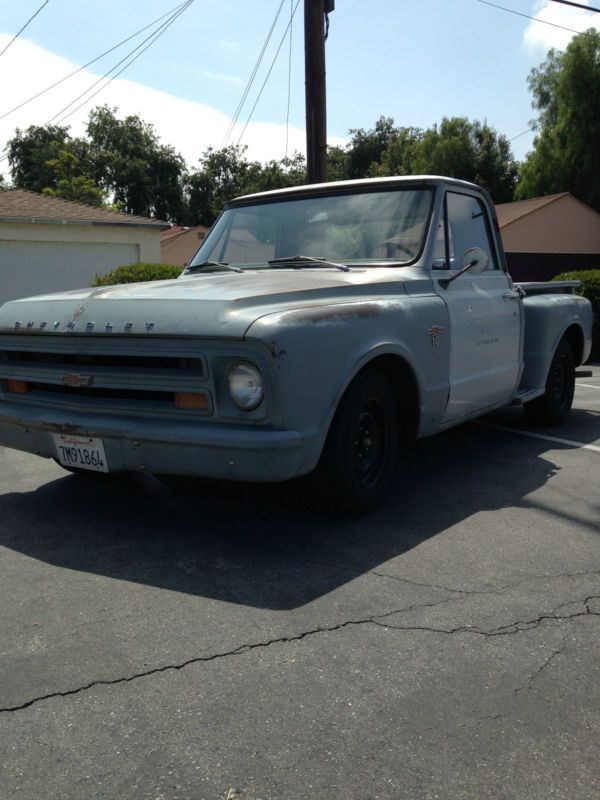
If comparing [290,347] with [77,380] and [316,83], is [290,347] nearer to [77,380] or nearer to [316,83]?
[77,380]

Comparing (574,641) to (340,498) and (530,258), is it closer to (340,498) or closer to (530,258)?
(340,498)

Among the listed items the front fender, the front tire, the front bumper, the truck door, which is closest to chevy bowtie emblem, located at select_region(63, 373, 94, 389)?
the front bumper

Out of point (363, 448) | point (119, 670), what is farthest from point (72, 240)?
point (119, 670)

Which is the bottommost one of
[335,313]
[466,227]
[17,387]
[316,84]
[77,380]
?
[17,387]

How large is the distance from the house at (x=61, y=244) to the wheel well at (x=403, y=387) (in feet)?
47.7

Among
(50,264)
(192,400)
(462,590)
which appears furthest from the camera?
(50,264)

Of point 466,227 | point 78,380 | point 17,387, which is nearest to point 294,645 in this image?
point 78,380

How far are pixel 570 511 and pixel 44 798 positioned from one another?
11.1 feet

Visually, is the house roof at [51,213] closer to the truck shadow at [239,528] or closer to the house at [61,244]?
the house at [61,244]

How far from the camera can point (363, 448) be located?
440cm

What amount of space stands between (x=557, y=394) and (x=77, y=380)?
14.8 ft

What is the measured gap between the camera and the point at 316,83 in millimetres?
11828

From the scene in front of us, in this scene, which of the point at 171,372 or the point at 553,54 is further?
the point at 553,54

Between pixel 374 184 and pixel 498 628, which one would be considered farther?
pixel 374 184
